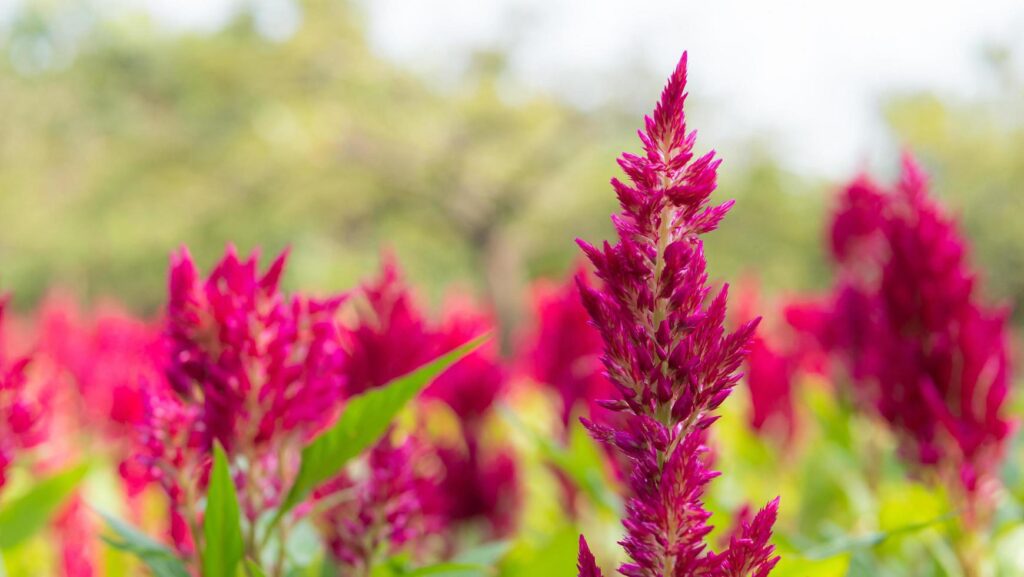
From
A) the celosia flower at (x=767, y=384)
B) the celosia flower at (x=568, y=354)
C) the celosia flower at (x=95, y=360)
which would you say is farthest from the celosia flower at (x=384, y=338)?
the celosia flower at (x=767, y=384)

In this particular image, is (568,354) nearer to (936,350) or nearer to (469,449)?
(469,449)

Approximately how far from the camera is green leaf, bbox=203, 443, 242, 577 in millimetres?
1354

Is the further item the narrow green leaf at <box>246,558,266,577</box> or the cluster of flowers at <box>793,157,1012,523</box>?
the cluster of flowers at <box>793,157,1012,523</box>

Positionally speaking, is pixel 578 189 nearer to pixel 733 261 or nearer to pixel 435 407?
pixel 733 261

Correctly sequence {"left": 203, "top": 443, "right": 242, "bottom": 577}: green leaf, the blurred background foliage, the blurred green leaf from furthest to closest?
the blurred background foliage
the blurred green leaf
{"left": 203, "top": 443, "right": 242, "bottom": 577}: green leaf

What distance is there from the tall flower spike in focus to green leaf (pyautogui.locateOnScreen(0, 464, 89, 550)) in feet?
5.17

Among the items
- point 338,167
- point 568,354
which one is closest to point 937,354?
point 568,354

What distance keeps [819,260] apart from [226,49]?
704 inches

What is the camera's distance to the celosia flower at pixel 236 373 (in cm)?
144

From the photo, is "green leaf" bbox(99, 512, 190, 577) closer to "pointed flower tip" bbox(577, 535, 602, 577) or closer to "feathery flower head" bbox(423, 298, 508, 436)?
"pointed flower tip" bbox(577, 535, 602, 577)

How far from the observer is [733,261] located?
28.4m

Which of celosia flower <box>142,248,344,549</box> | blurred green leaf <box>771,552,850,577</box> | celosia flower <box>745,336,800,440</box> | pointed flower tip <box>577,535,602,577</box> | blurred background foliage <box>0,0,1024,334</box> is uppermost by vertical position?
blurred background foliage <box>0,0,1024,334</box>

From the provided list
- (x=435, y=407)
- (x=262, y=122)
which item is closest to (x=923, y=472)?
(x=435, y=407)

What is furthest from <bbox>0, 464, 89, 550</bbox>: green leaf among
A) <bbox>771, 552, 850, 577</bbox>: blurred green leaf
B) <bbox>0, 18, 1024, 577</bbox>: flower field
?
<bbox>771, 552, 850, 577</bbox>: blurred green leaf
